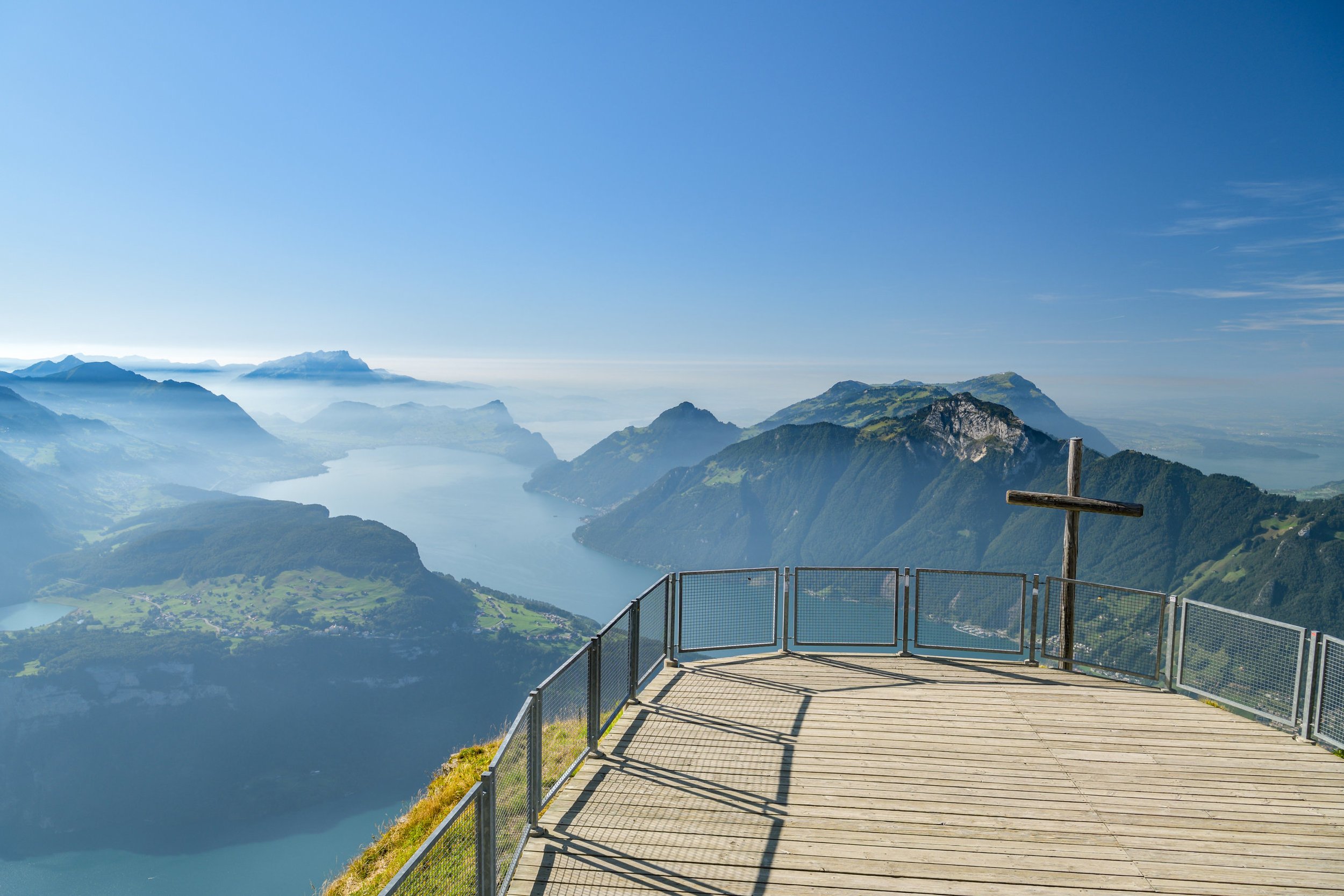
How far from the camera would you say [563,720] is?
6102mm

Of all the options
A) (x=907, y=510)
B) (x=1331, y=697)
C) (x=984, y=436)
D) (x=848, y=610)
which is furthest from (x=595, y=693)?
(x=984, y=436)

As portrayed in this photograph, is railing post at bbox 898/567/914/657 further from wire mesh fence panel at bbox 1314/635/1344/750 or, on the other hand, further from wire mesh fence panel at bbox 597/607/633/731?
wire mesh fence panel at bbox 1314/635/1344/750

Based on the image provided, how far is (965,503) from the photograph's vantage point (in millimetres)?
174750

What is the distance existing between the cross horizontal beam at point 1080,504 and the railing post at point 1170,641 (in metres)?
1.14

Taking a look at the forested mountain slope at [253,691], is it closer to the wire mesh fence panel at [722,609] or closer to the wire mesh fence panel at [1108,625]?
the wire mesh fence panel at [722,609]

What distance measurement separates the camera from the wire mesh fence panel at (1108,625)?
352 inches

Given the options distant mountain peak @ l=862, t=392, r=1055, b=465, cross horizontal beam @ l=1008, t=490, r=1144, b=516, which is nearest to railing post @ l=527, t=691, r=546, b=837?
cross horizontal beam @ l=1008, t=490, r=1144, b=516

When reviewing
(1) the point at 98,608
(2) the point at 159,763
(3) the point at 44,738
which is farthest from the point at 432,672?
(1) the point at 98,608

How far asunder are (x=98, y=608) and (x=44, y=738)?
180 feet

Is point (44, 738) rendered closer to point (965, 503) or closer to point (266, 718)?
point (266, 718)

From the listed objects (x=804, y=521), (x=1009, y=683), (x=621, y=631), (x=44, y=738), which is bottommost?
(x=44, y=738)

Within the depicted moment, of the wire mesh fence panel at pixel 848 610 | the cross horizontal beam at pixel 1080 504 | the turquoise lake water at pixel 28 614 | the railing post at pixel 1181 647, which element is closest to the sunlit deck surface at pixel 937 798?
the railing post at pixel 1181 647

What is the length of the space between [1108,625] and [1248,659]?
9.69 feet

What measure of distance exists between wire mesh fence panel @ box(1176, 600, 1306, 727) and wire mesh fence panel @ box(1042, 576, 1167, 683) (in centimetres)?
54
